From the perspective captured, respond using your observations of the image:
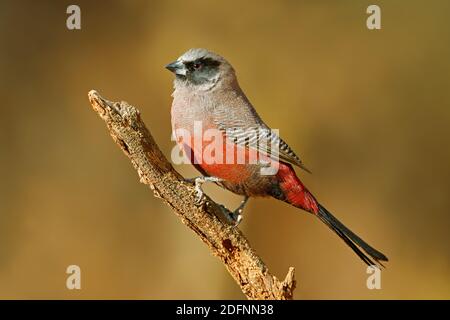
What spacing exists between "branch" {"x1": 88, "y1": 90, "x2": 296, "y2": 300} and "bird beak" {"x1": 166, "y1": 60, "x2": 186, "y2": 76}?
772mm

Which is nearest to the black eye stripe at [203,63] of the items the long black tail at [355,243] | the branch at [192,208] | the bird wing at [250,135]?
the bird wing at [250,135]

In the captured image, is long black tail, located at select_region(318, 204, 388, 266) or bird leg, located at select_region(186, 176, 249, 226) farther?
long black tail, located at select_region(318, 204, 388, 266)

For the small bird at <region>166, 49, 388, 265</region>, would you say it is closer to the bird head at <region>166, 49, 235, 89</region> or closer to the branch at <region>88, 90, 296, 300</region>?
the bird head at <region>166, 49, 235, 89</region>

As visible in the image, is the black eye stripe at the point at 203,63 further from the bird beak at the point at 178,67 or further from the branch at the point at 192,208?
the branch at the point at 192,208

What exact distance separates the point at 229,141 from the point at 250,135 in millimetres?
162

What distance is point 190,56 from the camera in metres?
4.77

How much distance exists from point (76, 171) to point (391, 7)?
164 inches

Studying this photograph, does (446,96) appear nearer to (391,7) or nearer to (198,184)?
(391,7)

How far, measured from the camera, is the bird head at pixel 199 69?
4785 millimetres

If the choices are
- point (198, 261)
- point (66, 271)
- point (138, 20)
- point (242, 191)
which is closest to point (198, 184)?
point (242, 191)

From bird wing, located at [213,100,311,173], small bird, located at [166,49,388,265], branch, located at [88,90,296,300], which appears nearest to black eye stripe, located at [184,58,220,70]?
small bird, located at [166,49,388,265]

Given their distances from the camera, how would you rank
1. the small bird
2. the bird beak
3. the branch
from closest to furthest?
the branch < the small bird < the bird beak

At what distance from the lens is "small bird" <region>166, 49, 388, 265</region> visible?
458cm

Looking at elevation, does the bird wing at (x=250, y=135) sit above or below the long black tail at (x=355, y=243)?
above
